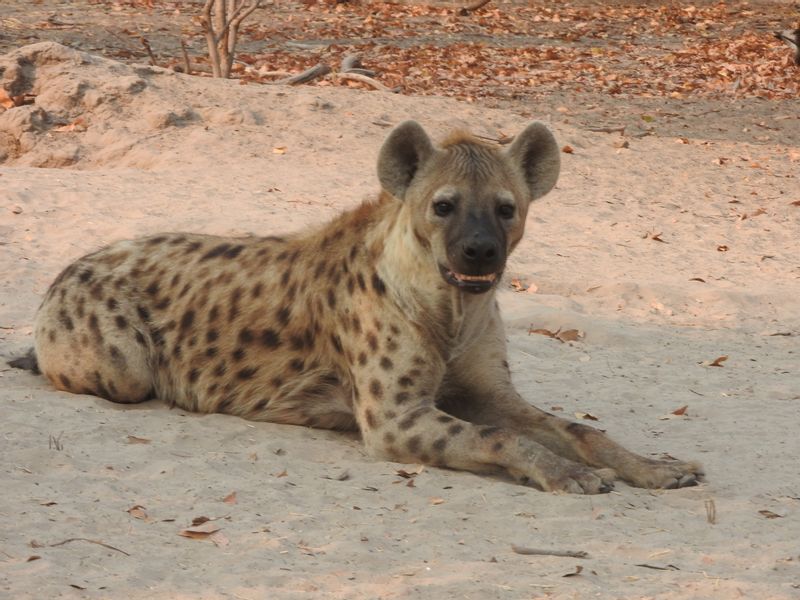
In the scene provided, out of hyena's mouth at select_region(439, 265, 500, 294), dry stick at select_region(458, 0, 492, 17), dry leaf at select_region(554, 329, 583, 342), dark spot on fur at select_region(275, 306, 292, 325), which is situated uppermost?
dry stick at select_region(458, 0, 492, 17)

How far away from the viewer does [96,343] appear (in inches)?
187

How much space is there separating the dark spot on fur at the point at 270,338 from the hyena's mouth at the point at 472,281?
0.85 metres

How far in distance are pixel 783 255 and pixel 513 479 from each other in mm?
4496

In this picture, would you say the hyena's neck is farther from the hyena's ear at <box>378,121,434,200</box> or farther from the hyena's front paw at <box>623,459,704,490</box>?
the hyena's front paw at <box>623,459,704,490</box>

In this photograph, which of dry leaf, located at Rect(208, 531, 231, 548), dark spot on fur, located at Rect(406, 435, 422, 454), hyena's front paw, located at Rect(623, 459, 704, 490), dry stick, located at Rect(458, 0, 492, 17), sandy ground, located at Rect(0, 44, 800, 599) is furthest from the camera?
dry stick, located at Rect(458, 0, 492, 17)

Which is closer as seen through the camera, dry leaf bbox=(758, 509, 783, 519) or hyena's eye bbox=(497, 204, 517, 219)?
dry leaf bbox=(758, 509, 783, 519)

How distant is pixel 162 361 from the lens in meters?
4.79

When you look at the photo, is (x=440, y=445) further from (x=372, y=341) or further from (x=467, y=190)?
(x=467, y=190)

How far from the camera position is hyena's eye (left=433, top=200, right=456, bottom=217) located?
161 inches

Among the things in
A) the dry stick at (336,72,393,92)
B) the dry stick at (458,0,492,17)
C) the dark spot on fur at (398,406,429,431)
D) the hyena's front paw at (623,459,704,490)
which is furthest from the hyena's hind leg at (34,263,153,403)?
the dry stick at (458,0,492,17)

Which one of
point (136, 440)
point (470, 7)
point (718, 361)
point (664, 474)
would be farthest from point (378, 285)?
point (470, 7)

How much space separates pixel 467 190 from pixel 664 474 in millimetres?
1099

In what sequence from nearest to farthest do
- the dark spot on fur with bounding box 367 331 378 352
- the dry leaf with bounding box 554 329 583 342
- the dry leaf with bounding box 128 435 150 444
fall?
the dry leaf with bounding box 128 435 150 444
the dark spot on fur with bounding box 367 331 378 352
the dry leaf with bounding box 554 329 583 342

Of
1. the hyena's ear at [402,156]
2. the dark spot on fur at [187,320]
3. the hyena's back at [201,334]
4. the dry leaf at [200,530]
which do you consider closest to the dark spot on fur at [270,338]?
the hyena's back at [201,334]
